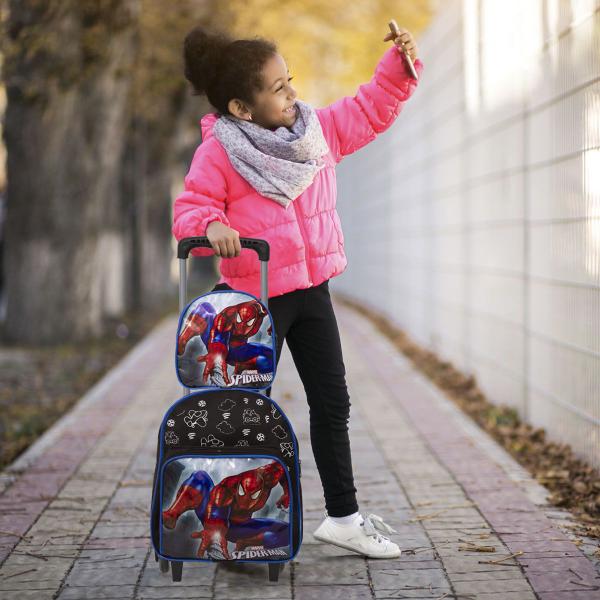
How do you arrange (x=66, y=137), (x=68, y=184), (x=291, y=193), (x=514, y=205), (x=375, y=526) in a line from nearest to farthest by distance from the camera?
1. (x=291, y=193)
2. (x=375, y=526)
3. (x=514, y=205)
4. (x=66, y=137)
5. (x=68, y=184)

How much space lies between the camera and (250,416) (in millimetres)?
3936

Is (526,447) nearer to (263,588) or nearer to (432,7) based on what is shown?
(263,588)

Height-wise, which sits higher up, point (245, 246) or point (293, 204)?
point (293, 204)

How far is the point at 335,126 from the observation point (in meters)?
4.31

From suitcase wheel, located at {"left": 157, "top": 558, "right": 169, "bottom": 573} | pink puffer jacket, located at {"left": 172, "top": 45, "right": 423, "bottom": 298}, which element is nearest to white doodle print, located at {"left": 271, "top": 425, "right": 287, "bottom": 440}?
pink puffer jacket, located at {"left": 172, "top": 45, "right": 423, "bottom": 298}

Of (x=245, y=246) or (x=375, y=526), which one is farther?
(x=375, y=526)

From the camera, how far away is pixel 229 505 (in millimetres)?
3936

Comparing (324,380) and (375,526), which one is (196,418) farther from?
(375,526)

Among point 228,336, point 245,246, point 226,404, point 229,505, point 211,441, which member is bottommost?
point 229,505

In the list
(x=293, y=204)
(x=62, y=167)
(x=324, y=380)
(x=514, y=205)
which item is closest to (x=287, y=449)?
(x=324, y=380)

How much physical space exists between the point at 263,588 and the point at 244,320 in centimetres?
93

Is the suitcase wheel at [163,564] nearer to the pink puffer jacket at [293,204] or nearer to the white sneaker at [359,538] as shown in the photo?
the white sneaker at [359,538]

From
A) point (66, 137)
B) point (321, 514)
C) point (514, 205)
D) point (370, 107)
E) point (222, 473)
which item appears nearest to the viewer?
point (222, 473)

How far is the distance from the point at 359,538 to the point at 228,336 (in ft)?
3.07
